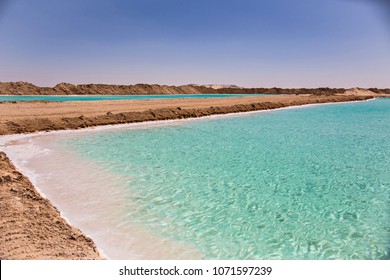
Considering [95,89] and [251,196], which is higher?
[95,89]

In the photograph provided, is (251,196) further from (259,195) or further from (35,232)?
(35,232)

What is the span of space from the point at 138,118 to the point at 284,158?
12.0m

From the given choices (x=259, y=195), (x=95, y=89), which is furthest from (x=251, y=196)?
(x=95, y=89)

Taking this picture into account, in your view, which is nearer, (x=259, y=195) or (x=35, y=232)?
(x=35, y=232)

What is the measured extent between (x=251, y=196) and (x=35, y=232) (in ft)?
11.9

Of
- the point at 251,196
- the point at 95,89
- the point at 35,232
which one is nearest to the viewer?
the point at 35,232

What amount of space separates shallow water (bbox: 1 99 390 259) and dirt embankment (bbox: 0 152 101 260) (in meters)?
0.52

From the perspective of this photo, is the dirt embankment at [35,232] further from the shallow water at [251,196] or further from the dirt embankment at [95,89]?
the dirt embankment at [95,89]

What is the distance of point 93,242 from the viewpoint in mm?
3740

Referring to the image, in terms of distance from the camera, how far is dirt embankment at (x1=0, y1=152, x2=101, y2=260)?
10.8ft

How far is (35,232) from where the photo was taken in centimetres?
375

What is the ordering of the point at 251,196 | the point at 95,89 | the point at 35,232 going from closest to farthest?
the point at 35,232, the point at 251,196, the point at 95,89
